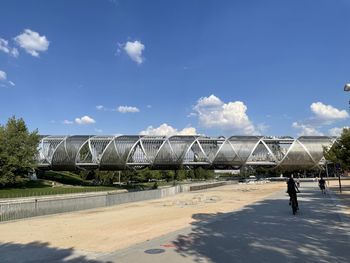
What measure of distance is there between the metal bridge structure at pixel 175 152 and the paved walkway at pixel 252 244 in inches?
3481

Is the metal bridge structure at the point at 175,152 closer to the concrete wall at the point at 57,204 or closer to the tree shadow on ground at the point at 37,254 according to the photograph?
the concrete wall at the point at 57,204

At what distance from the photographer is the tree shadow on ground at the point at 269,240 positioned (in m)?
9.55

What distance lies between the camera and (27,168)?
66188 mm

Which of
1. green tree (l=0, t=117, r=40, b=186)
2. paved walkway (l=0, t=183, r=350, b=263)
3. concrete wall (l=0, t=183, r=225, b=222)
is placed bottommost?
paved walkway (l=0, t=183, r=350, b=263)

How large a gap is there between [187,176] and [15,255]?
14919 cm

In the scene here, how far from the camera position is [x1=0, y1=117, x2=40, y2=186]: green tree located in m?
61.3

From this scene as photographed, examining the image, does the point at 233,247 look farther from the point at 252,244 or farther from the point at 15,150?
the point at 15,150

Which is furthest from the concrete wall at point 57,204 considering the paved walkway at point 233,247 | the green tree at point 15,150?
the green tree at point 15,150

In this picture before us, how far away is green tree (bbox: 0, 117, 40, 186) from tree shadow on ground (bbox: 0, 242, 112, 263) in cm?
4985

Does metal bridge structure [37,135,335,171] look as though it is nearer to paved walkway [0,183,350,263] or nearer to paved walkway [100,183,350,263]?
paved walkway [100,183,350,263]

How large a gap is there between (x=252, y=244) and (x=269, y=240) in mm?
855

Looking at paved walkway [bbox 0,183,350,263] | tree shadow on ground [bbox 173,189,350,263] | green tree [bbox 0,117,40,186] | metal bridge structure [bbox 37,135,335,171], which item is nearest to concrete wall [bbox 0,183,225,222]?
paved walkway [bbox 0,183,350,263]

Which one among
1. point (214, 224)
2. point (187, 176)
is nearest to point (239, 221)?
point (214, 224)

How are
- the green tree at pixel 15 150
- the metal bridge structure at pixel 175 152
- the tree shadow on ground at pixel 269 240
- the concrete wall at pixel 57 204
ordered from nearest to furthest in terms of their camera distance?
the tree shadow on ground at pixel 269 240, the concrete wall at pixel 57 204, the green tree at pixel 15 150, the metal bridge structure at pixel 175 152
